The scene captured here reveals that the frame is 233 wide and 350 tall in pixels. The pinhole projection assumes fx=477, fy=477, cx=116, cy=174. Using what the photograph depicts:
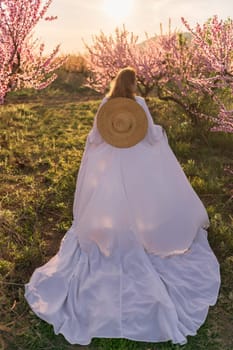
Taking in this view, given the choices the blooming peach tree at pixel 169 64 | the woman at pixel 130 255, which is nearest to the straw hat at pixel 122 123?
the woman at pixel 130 255

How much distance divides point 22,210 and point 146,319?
123 inches

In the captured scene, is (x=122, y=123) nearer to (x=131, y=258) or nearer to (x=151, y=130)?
(x=151, y=130)

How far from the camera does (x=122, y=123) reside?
4.85 meters

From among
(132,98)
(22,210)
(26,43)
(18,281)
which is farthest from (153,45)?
(18,281)

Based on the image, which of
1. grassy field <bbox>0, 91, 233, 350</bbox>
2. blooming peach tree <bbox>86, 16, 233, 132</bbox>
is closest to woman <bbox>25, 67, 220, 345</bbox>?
grassy field <bbox>0, 91, 233, 350</bbox>

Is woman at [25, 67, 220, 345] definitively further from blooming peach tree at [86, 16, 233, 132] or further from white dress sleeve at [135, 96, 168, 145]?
blooming peach tree at [86, 16, 233, 132]

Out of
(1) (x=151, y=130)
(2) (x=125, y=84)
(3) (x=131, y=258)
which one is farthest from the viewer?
(1) (x=151, y=130)

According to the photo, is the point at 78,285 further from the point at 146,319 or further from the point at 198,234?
the point at 198,234

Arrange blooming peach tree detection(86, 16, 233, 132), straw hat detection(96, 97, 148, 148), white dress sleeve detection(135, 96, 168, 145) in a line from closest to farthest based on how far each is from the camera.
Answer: straw hat detection(96, 97, 148, 148) < white dress sleeve detection(135, 96, 168, 145) < blooming peach tree detection(86, 16, 233, 132)

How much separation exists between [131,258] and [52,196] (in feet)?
9.59

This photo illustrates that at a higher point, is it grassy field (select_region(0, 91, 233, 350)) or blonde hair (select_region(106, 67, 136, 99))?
blonde hair (select_region(106, 67, 136, 99))

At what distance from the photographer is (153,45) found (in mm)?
12500

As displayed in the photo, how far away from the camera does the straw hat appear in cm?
483

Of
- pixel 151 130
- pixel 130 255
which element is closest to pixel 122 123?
pixel 151 130
